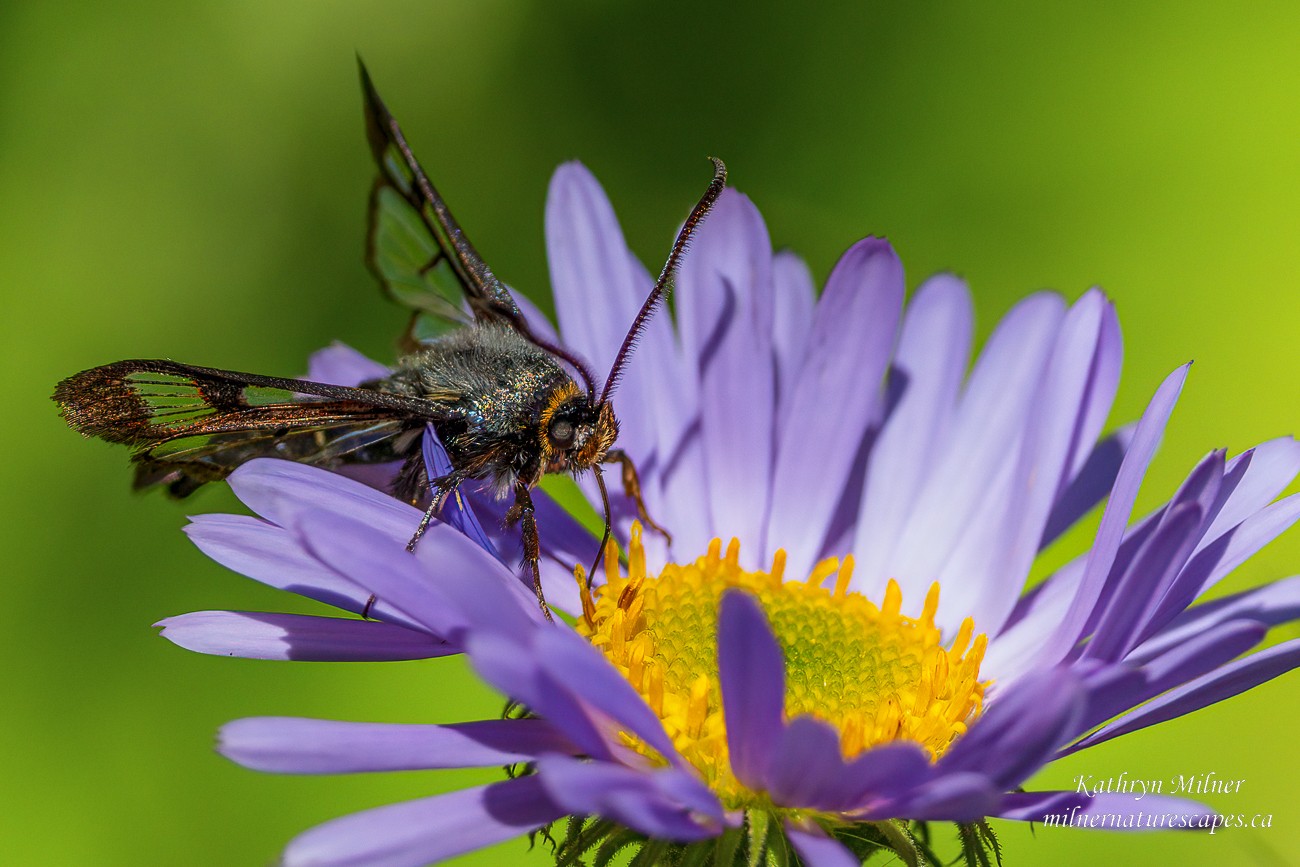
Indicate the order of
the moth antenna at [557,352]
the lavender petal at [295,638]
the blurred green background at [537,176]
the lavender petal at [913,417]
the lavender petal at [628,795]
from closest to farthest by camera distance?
the lavender petal at [628,795] → the lavender petal at [295,638] → the moth antenna at [557,352] → the lavender petal at [913,417] → the blurred green background at [537,176]

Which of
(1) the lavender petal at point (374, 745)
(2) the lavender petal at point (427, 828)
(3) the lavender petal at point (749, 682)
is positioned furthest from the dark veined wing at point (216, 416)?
(3) the lavender petal at point (749, 682)

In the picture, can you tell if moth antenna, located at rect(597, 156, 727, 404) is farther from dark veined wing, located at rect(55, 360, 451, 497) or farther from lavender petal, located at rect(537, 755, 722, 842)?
lavender petal, located at rect(537, 755, 722, 842)

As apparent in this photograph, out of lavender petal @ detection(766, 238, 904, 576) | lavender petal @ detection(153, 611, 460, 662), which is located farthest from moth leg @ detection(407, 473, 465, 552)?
lavender petal @ detection(766, 238, 904, 576)

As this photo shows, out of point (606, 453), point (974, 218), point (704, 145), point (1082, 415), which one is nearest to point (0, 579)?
point (606, 453)

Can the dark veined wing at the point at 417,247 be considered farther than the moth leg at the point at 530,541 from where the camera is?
Yes

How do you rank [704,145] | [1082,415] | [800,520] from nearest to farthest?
[1082,415], [800,520], [704,145]

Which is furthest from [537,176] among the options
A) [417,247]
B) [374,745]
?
[374,745]

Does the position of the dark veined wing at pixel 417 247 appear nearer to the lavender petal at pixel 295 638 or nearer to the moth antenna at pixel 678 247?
the moth antenna at pixel 678 247

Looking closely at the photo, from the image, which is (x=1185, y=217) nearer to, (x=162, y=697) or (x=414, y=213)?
(x=414, y=213)
